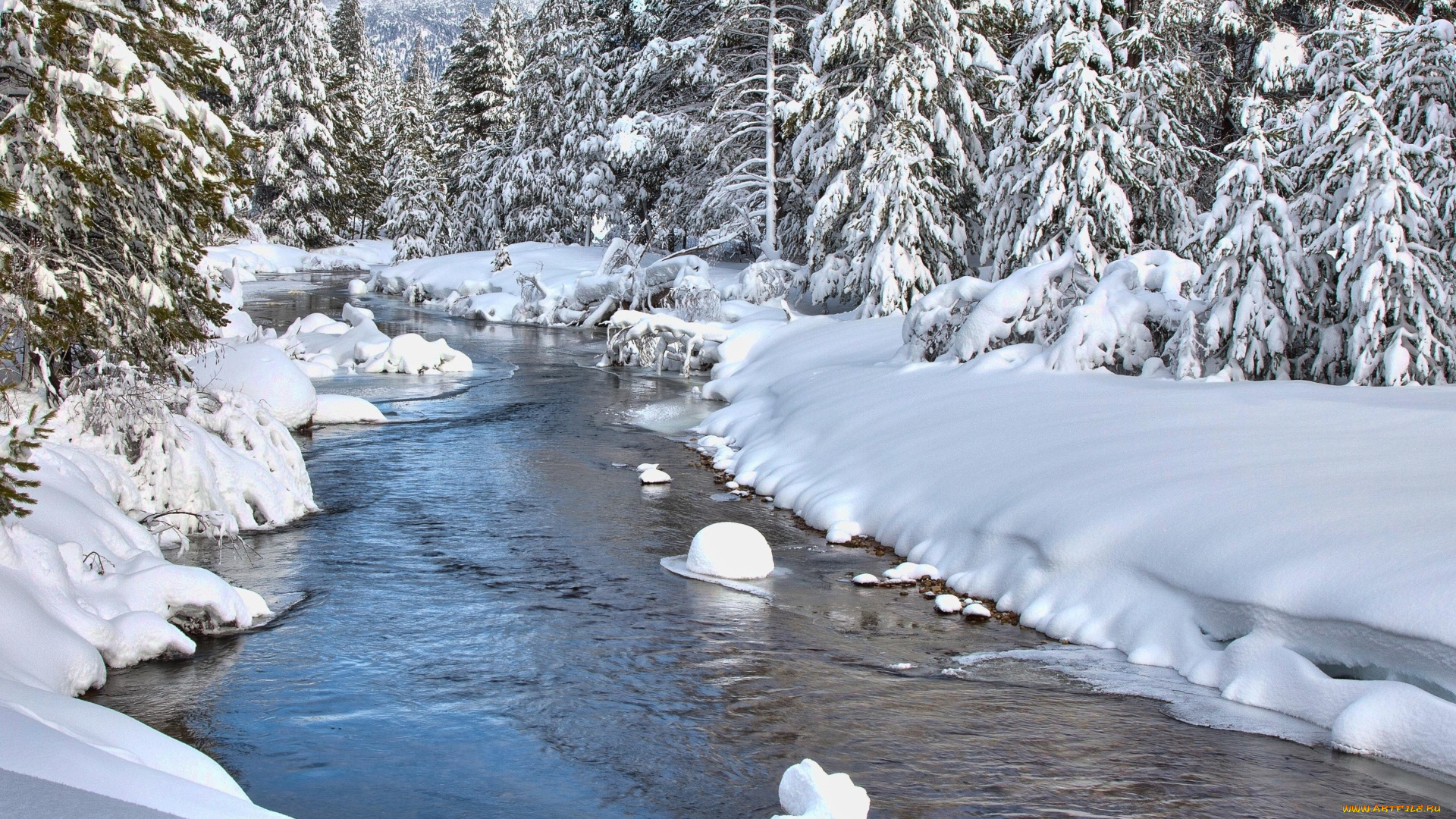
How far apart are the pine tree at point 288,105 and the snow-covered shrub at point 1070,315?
49144mm

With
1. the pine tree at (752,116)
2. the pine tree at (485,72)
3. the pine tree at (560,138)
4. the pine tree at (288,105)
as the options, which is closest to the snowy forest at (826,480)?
the pine tree at (752,116)

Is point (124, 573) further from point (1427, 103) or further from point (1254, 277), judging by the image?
point (1427, 103)

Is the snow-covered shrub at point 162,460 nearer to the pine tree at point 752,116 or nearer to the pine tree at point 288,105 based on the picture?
the pine tree at point 752,116

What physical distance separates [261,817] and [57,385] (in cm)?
946

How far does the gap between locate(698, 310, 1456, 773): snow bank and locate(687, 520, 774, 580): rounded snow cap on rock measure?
5.43 ft

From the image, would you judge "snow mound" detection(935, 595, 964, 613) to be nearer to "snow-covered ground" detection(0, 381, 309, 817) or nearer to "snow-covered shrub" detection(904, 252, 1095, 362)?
"snow-covered ground" detection(0, 381, 309, 817)

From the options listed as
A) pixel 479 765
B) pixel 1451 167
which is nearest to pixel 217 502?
pixel 479 765

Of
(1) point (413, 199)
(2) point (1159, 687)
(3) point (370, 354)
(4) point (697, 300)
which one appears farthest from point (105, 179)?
(1) point (413, 199)

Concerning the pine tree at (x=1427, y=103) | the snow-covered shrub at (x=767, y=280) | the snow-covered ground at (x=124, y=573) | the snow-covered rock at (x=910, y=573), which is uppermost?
the pine tree at (x=1427, y=103)

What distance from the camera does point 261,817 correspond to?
4250mm

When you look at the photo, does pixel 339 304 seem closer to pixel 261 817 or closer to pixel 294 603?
pixel 294 603

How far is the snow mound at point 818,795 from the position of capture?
5.91 meters

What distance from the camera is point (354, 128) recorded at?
68938 mm

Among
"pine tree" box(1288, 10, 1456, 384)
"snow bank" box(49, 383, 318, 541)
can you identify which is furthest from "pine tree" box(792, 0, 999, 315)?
"snow bank" box(49, 383, 318, 541)
